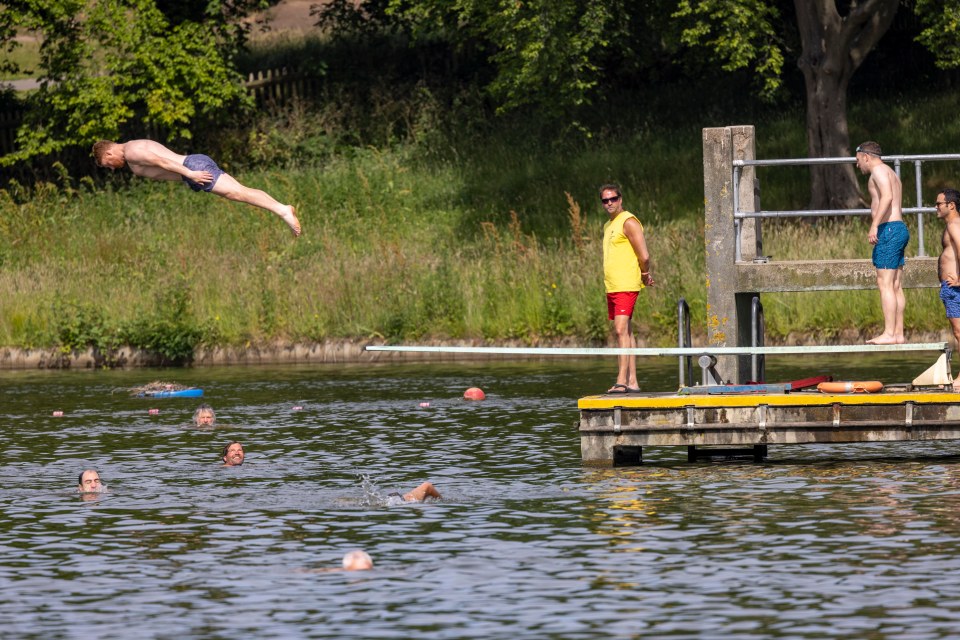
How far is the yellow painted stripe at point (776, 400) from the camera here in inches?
626

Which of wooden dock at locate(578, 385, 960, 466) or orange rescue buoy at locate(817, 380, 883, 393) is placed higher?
orange rescue buoy at locate(817, 380, 883, 393)

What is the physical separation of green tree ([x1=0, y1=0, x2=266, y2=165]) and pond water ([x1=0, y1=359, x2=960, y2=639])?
15.7 metres

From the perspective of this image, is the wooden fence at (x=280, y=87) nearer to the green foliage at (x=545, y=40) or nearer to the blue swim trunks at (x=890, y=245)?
the green foliage at (x=545, y=40)

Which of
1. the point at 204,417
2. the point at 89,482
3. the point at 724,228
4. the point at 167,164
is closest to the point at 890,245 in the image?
the point at 724,228

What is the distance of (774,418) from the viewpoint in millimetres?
16078

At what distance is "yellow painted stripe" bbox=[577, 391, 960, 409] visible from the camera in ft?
52.1

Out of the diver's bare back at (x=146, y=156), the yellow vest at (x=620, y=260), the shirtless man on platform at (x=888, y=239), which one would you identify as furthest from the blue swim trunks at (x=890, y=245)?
the diver's bare back at (x=146, y=156)

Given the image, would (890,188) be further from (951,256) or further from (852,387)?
(852,387)

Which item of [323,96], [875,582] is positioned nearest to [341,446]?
[875,582]

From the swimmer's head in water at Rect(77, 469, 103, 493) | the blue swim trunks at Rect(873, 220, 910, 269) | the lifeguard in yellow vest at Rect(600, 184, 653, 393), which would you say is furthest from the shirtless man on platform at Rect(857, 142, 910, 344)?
the swimmer's head in water at Rect(77, 469, 103, 493)

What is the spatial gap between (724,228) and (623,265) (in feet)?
5.77

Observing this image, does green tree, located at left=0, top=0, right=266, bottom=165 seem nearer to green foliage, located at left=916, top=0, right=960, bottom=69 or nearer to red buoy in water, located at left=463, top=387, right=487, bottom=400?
green foliage, located at left=916, top=0, right=960, bottom=69

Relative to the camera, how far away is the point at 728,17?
31.1 m

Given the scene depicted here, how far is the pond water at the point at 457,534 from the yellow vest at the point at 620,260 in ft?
5.33
